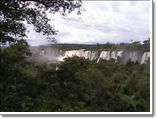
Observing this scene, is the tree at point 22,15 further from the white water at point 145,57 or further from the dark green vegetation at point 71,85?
the white water at point 145,57

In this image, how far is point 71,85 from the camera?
2.56 metres

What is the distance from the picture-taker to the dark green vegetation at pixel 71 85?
249 cm

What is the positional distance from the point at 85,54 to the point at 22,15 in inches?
21.8

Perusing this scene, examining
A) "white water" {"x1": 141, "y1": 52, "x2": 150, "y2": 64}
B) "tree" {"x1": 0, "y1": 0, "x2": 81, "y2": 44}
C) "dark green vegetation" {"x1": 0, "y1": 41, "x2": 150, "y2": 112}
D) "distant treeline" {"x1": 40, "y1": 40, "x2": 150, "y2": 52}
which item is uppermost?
"tree" {"x1": 0, "y1": 0, "x2": 81, "y2": 44}

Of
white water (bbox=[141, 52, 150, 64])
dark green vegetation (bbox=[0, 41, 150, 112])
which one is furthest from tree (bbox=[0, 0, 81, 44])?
white water (bbox=[141, 52, 150, 64])

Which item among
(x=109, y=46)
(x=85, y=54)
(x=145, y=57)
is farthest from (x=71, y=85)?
(x=145, y=57)

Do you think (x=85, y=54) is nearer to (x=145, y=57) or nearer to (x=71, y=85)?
(x=71, y=85)

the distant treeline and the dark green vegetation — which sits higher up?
the distant treeline

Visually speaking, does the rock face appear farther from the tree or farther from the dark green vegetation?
the tree

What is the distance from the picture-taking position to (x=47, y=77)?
2.56 m

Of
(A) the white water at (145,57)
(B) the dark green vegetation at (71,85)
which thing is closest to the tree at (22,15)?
(B) the dark green vegetation at (71,85)

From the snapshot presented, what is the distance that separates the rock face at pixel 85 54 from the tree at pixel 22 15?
0.14 m

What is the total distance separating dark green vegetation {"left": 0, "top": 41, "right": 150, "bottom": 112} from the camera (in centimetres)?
249

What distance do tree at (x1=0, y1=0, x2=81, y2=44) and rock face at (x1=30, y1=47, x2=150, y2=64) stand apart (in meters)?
0.14
